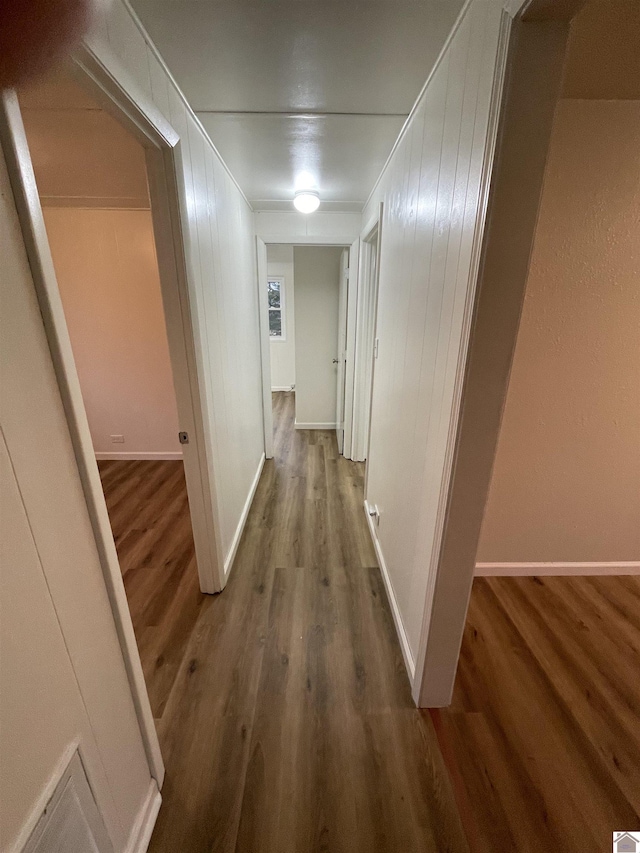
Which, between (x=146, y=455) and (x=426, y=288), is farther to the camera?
(x=146, y=455)

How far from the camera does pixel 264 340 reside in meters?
3.12

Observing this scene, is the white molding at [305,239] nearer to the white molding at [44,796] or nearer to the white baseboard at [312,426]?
the white baseboard at [312,426]

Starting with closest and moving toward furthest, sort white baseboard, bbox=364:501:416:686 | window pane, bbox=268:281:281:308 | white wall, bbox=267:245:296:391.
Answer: white baseboard, bbox=364:501:416:686
white wall, bbox=267:245:296:391
window pane, bbox=268:281:281:308

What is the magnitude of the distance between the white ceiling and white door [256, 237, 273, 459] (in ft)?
3.65

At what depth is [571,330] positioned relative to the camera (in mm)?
1462

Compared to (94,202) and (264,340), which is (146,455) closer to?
(264,340)

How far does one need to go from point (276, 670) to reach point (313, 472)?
1.91m

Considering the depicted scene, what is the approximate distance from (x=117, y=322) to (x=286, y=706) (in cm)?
323

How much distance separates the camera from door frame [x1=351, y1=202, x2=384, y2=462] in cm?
263

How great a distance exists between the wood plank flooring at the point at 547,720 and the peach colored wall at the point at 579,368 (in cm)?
31

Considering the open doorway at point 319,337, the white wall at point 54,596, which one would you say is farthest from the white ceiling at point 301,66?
the open doorway at point 319,337

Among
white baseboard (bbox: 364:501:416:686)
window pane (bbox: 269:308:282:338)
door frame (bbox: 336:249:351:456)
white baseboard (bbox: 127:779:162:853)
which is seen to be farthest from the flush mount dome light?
window pane (bbox: 269:308:282:338)

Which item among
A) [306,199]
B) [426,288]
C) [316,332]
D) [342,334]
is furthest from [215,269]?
[316,332]

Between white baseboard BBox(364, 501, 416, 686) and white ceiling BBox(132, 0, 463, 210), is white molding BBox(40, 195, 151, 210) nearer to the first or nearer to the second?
white ceiling BBox(132, 0, 463, 210)
